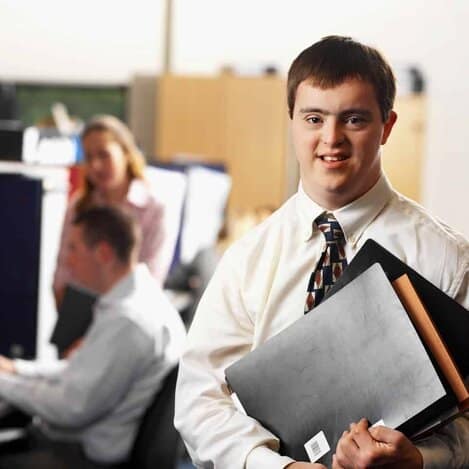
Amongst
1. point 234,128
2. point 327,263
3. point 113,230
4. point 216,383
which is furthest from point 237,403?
point 234,128

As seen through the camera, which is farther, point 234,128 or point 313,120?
point 234,128

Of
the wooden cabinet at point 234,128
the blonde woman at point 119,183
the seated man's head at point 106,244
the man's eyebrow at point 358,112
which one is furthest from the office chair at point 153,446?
the wooden cabinet at point 234,128

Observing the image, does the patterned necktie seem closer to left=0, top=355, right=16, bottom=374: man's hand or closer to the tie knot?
the tie knot

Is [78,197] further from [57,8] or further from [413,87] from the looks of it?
[57,8]

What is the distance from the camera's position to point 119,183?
340cm

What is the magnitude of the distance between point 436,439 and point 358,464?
103 millimetres

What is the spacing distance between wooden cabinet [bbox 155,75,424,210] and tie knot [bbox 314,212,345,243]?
16.9ft

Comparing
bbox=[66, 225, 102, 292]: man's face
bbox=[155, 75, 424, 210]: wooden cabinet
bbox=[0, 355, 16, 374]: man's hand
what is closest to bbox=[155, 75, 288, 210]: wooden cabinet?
bbox=[155, 75, 424, 210]: wooden cabinet

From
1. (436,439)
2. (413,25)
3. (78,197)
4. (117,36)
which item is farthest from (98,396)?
(117,36)

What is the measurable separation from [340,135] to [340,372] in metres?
0.22

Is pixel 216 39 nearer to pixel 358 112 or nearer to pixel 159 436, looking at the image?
pixel 159 436

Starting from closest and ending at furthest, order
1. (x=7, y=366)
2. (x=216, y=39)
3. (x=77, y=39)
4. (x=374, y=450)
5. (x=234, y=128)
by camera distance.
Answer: (x=374, y=450) → (x=7, y=366) → (x=234, y=128) → (x=216, y=39) → (x=77, y=39)

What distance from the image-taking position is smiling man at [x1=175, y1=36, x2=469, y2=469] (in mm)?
910

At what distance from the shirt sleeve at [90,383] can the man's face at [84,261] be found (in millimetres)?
172
